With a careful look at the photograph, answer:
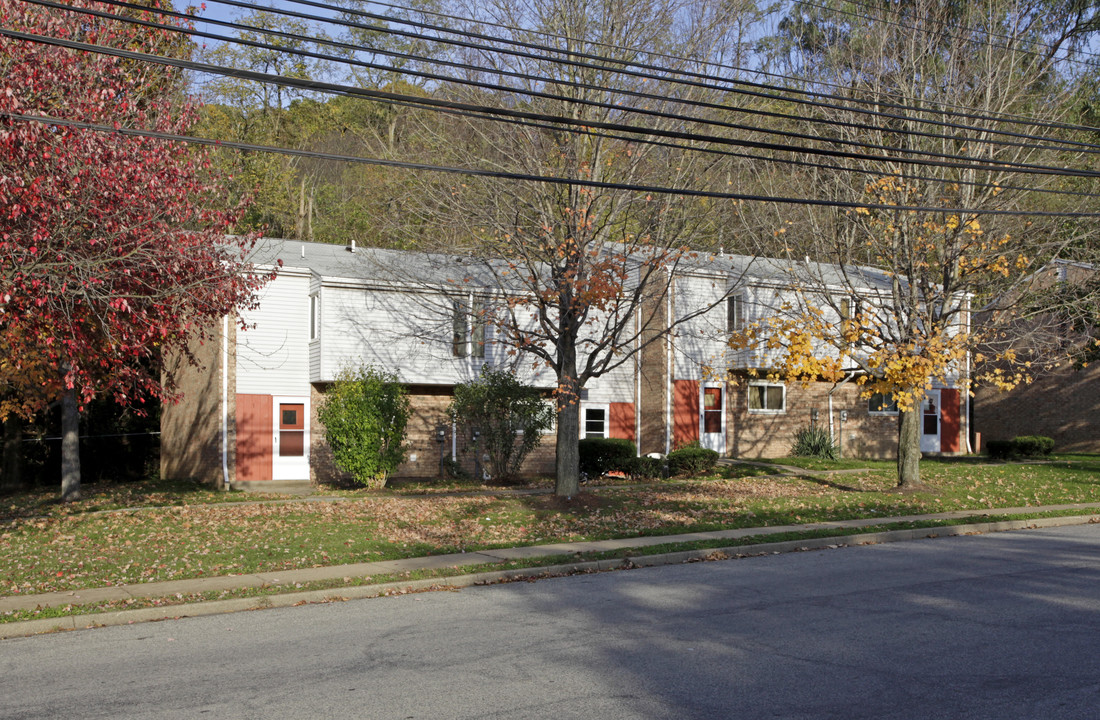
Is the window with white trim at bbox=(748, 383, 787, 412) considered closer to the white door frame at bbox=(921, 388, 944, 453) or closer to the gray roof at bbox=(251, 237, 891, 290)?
the gray roof at bbox=(251, 237, 891, 290)

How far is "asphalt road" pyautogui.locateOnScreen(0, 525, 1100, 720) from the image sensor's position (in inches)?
270

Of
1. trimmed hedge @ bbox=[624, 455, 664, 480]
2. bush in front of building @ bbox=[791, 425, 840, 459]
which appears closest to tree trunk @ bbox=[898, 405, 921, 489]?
trimmed hedge @ bbox=[624, 455, 664, 480]

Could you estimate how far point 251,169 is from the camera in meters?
37.8

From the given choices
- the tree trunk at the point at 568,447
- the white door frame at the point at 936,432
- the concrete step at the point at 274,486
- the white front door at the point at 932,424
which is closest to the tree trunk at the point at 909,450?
the tree trunk at the point at 568,447

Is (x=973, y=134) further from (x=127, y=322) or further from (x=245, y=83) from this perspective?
(x=245, y=83)

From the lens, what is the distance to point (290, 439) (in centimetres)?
2741

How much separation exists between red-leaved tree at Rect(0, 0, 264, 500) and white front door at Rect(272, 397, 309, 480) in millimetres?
11168

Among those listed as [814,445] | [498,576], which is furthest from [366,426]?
[814,445]

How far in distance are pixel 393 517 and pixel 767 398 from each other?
62.1 ft

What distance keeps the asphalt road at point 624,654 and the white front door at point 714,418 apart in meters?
19.9

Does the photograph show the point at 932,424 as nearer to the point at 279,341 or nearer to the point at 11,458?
the point at 279,341

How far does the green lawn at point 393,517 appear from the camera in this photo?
13.9 metres

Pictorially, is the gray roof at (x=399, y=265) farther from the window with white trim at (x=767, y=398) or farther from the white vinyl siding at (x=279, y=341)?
the window with white trim at (x=767, y=398)

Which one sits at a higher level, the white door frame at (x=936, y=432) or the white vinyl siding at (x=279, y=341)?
the white vinyl siding at (x=279, y=341)
